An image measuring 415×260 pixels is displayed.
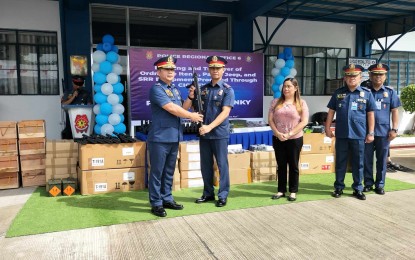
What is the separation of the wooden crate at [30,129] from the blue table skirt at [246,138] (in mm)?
1532

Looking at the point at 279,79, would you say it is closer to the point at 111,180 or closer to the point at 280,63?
the point at 280,63

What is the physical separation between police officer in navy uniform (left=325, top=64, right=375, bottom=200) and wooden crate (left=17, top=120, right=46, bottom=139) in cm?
438

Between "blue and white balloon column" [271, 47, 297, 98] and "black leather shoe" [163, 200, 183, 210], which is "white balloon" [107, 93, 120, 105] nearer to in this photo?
"black leather shoe" [163, 200, 183, 210]

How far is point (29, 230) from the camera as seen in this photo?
338 cm

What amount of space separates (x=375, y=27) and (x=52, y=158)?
32.0 feet

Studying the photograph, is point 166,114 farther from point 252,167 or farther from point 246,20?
point 246,20

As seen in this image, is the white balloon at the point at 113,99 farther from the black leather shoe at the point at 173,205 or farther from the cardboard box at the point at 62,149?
the black leather shoe at the point at 173,205

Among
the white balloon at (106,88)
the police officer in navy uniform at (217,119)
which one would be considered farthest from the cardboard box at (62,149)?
the police officer in navy uniform at (217,119)

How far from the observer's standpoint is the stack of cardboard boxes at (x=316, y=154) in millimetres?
5883

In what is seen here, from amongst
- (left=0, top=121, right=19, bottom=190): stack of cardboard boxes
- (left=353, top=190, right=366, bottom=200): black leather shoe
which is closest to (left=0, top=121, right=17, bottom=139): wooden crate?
(left=0, top=121, right=19, bottom=190): stack of cardboard boxes

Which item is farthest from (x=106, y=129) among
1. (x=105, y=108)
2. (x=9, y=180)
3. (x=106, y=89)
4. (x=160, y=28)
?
(x=160, y=28)

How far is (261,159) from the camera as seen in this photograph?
546cm

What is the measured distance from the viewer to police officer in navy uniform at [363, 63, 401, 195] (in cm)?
466

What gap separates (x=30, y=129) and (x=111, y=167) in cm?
155
